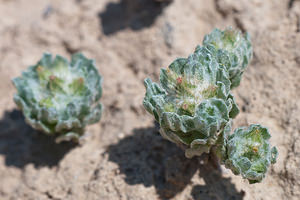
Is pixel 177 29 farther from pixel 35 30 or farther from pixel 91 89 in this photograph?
pixel 35 30

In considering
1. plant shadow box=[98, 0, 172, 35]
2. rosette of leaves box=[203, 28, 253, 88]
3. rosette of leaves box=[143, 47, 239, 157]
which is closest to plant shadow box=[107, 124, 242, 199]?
rosette of leaves box=[143, 47, 239, 157]

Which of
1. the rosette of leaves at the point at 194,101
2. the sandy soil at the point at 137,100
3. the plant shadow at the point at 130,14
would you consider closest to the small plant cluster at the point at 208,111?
the rosette of leaves at the point at 194,101

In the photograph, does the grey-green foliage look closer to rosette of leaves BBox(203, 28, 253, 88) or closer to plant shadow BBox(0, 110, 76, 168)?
plant shadow BBox(0, 110, 76, 168)

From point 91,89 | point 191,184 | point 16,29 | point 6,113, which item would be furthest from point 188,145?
point 16,29

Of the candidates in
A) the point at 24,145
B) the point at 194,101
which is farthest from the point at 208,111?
the point at 24,145

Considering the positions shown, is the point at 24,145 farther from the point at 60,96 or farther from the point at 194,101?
the point at 194,101
